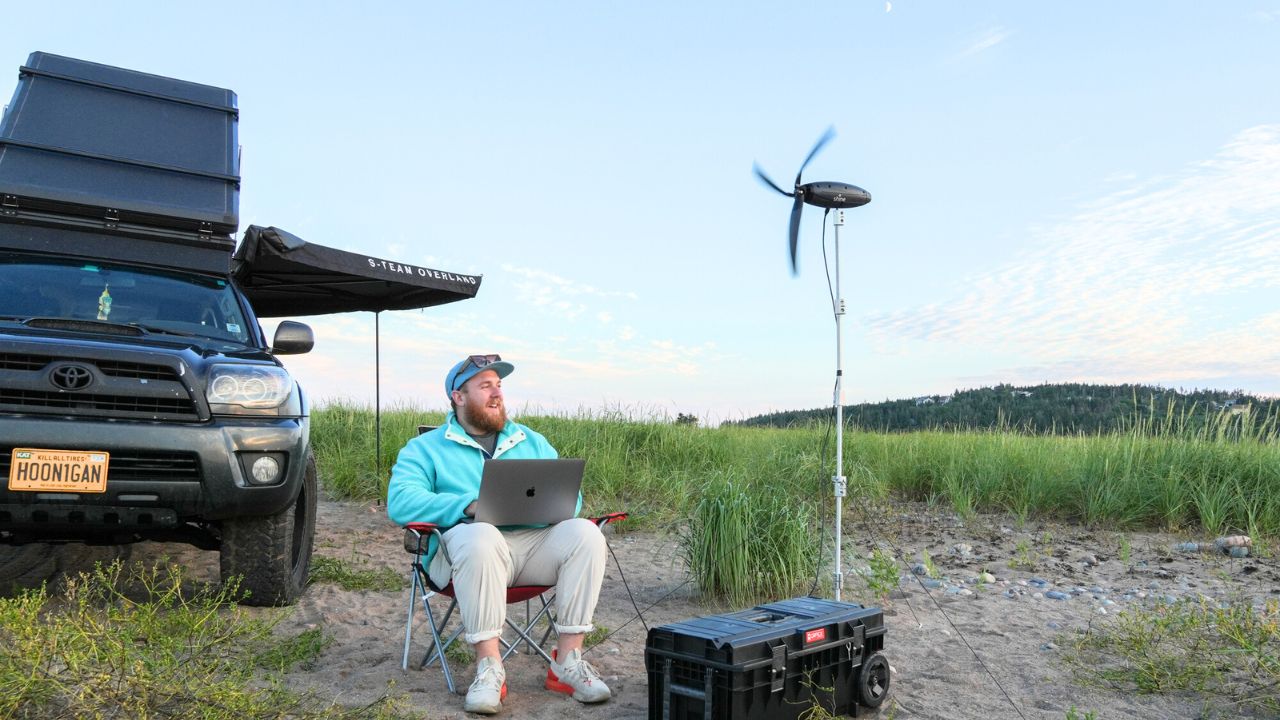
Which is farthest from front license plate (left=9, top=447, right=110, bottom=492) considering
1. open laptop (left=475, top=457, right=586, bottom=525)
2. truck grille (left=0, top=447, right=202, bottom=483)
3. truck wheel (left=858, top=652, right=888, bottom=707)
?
truck wheel (left=858, top=652, right=888, bottom=707)

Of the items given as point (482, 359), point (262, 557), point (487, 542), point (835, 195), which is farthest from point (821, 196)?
point (262, 557)

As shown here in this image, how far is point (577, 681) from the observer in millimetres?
3738

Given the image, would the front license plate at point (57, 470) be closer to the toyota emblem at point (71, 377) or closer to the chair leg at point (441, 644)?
the toyota emblem at point (71, 377)

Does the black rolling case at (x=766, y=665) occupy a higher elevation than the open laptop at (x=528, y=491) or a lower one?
lower

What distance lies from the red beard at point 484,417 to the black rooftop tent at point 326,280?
2907mm

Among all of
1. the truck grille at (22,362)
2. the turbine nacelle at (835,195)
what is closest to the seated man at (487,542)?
the truck grille at (22,362)

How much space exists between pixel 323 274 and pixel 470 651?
4184mm

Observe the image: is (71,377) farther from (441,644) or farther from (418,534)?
(441,644)

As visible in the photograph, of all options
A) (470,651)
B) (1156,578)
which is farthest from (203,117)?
(1156,578)

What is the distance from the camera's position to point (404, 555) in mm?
7328

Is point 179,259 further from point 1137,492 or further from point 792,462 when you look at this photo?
point 1137,492

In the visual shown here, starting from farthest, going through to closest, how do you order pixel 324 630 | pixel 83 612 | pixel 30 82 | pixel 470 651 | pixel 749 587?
pixel 30 82, pixel 749 587, pixel 324 630, pixel 470 651, pixel 83 612

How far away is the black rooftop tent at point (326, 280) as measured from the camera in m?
6.66

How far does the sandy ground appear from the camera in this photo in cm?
383
